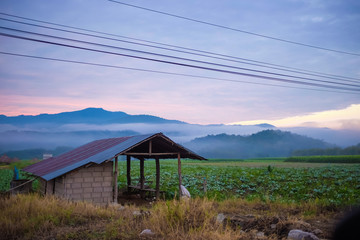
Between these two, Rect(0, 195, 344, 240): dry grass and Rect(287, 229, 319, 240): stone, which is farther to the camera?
Rect(0, 195, 344, 240): dry grass

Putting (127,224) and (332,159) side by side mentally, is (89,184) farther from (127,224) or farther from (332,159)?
(332,159)

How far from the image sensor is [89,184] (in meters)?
16.5

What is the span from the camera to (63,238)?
340 inches

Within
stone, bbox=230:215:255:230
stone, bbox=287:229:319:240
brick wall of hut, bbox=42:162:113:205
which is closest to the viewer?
stone, bbox=287:229:319:240

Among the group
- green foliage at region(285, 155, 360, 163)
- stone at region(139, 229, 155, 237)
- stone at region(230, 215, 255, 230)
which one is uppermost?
stone at region(139, 229, 155, 237)

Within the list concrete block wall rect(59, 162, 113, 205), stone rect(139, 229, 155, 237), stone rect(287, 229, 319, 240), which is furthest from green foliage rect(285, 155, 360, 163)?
stone rect(139, 229, 155, 237)

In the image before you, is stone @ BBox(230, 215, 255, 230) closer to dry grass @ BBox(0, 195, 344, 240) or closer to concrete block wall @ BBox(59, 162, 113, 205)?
dry grass @ BBox(0, 195, 344, 240)

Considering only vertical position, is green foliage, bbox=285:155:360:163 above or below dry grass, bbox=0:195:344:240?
below

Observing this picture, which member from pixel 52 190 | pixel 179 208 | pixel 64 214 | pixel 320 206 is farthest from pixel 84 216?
pixel 320 206

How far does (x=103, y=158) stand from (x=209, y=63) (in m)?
8.94

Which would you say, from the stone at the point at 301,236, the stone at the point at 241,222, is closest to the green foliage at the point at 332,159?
the stone at the point at 241,222

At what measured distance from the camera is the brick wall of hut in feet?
53.0

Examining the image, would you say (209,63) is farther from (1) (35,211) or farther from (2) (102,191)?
(1) (35,211)

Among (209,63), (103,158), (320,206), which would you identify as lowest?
(320,206)
